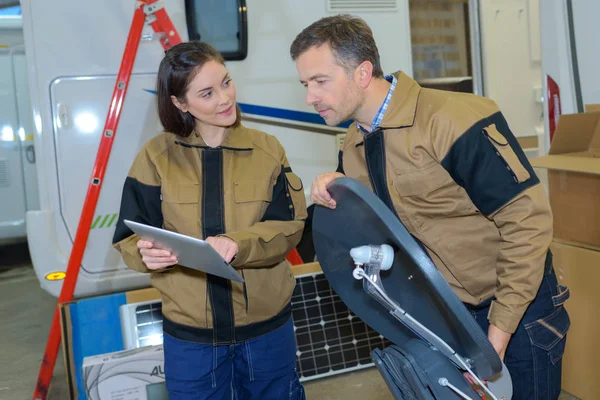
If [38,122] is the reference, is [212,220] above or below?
below

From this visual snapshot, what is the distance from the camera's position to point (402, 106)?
58.8 inches

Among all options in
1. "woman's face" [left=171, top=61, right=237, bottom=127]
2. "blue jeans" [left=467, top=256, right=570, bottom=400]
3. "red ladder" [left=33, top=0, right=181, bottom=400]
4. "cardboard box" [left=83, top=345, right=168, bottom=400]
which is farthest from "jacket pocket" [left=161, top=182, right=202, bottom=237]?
"red ladder" [left=33, top=0, right=181, bottom=400]

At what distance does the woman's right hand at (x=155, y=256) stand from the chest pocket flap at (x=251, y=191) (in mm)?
299

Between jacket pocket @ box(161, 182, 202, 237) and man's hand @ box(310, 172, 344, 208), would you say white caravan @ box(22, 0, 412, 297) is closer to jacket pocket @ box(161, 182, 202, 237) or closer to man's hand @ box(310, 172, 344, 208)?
jacket pocket @ box(161, 182, 202, 237)

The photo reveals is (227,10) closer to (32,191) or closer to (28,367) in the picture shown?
(28,367)

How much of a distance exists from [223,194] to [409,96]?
70 cm

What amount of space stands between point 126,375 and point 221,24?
2.14 meters

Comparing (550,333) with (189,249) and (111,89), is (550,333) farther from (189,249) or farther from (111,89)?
(111,89)

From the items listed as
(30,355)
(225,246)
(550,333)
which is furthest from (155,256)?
(30,355)

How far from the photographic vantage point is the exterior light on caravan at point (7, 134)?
570 centimetres

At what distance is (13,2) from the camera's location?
5453 mm

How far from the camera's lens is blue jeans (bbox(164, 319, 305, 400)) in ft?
6.23

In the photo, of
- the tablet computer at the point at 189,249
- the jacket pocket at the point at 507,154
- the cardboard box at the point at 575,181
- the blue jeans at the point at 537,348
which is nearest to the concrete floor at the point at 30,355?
the cardboard box at the point at 575,181

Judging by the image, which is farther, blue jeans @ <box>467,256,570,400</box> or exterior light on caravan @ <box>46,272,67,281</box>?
exterior light on caravan @ <box>46,272,67,281</box>
